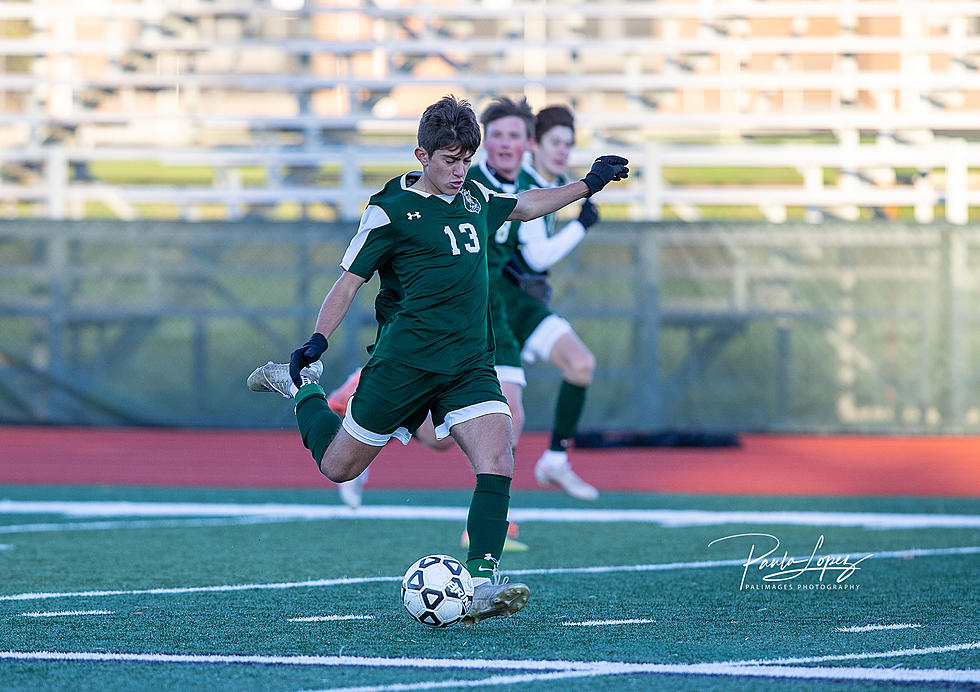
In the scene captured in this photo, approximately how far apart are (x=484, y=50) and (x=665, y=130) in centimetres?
225

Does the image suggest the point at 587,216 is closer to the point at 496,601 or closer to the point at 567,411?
the point at 567,411

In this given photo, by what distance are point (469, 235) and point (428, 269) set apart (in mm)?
183

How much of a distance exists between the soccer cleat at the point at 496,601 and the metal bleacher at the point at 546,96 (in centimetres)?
1034

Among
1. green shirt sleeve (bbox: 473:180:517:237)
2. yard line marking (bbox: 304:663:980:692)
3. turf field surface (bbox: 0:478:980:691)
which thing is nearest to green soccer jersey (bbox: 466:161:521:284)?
turf field surface (bbox: 0:478:980:691)

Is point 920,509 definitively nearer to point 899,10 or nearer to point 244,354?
point 244,354

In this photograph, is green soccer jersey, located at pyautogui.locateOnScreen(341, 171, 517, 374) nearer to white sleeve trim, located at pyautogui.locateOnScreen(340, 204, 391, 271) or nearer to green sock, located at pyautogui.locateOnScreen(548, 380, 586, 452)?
white sleeve trim, located at pyautogui.locateOnScreen(340, 204, 391, 271)

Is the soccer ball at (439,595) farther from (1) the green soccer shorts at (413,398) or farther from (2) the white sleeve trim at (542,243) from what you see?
(2) the white sleeve trim at (542,243)

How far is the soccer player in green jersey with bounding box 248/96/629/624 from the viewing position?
4.44 metres

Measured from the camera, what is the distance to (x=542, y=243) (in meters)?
6.79

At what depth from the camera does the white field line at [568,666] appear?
11.8 feet

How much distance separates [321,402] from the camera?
4.96 metres

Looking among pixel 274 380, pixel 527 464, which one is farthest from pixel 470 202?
pixel 527 464

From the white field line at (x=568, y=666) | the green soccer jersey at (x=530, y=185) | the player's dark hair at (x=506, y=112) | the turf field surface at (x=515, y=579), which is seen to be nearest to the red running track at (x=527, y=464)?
the turf field surface at (x=515, y=579)
